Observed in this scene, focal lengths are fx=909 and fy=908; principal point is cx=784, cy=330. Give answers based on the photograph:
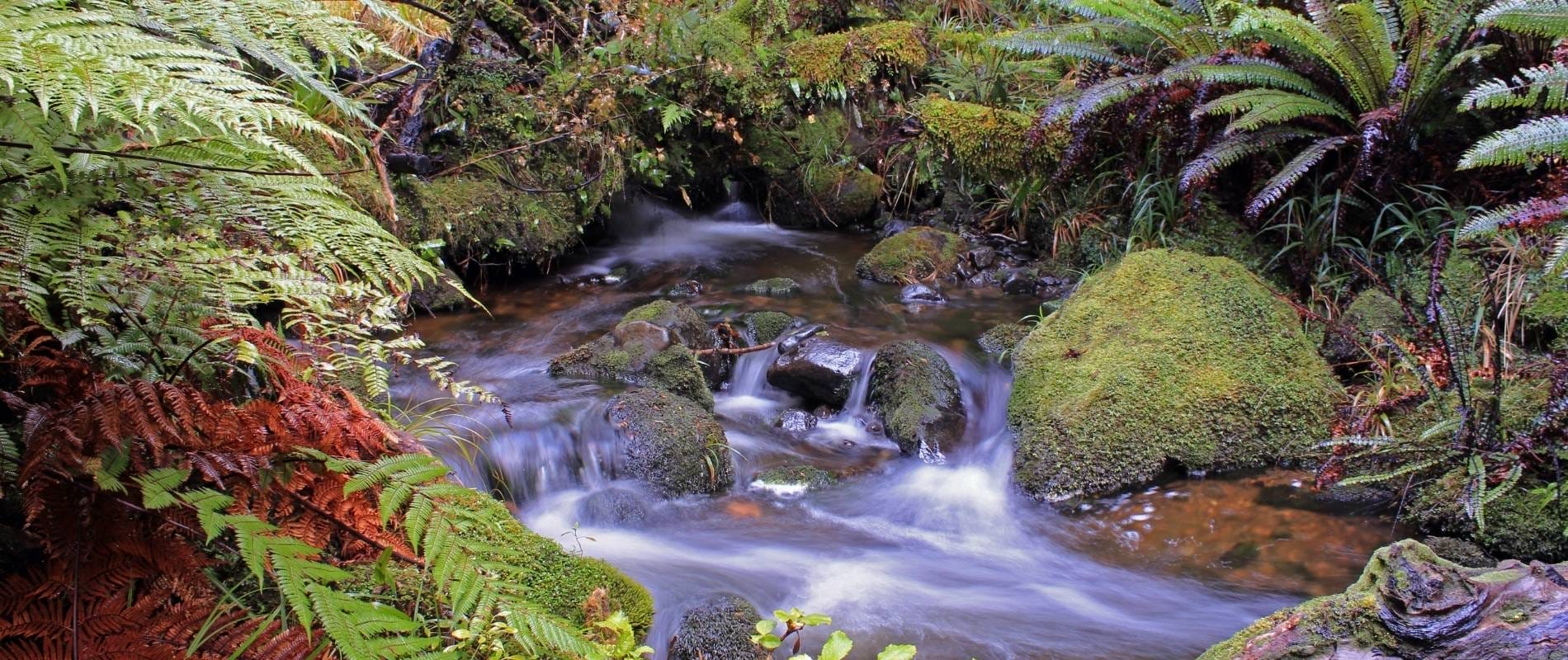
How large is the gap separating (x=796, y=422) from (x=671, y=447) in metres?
0.97

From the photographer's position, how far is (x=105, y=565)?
61.3 inches

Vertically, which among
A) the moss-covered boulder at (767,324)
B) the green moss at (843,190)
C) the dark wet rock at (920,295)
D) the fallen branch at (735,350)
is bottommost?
the fallen branch at (735,350)

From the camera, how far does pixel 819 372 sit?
5.06 metres

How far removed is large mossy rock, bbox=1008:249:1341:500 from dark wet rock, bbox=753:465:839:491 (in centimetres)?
88

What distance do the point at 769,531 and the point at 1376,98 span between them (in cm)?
366

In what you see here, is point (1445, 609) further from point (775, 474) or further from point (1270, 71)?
point (1270, 71)

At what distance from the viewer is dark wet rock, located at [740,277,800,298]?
6.39 metres

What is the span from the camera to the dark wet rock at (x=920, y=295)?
6242mm

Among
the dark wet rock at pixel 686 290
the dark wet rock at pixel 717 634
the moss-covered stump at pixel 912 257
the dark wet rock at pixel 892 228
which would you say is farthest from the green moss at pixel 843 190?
the dark wet rock at pixel 717 634

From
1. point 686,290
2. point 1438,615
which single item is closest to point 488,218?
point 686,290

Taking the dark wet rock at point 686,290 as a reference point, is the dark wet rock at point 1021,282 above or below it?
above

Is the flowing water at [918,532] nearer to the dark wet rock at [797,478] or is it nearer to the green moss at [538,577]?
the dark wet rock at [797,478]

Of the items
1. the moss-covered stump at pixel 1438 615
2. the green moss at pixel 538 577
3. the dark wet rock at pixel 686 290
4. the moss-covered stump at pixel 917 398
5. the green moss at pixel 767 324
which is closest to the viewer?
the moss-covered stump at pixel 1438 615

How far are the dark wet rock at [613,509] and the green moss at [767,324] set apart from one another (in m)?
1.82
